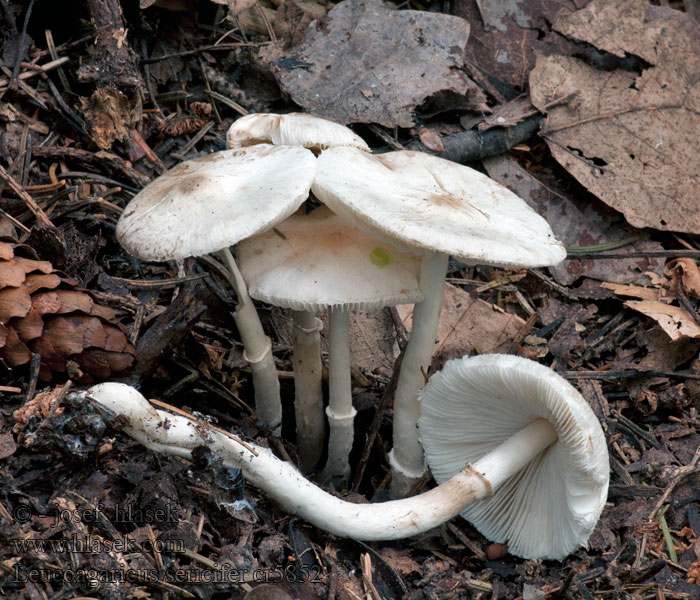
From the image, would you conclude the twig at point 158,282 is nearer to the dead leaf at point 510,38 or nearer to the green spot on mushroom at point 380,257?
the green spot on mushroom at point 380,257

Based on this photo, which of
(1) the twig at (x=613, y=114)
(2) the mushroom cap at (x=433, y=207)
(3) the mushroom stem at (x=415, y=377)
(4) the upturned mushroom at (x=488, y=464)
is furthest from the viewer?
(1) the twig at (x=613, y=114)

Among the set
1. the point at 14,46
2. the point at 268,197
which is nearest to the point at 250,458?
the point at 268,197

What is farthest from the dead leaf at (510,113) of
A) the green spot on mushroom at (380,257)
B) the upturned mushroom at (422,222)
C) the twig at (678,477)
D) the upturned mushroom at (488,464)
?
the twig at (678,477)

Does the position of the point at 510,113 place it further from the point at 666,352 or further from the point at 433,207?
the point at 433,207

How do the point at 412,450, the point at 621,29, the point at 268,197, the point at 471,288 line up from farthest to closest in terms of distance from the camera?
the point at 621,29
the point at 471,288
the point at 412,450
the point at 268,197

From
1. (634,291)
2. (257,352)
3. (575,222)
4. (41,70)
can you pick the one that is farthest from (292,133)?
(634,291)

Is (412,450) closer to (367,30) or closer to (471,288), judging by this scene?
(471,288)
